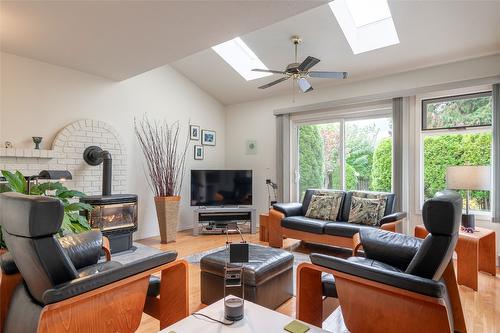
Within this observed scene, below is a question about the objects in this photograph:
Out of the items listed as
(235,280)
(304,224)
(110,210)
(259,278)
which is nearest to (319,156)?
(304,224)

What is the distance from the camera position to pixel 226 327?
144cm

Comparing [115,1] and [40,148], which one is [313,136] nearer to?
[115,1]

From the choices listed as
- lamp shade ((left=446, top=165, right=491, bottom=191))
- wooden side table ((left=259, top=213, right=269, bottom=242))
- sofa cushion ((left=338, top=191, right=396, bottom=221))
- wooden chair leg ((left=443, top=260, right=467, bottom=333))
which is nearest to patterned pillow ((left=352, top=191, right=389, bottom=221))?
sofa cushion ((left=338, top=191, right=396, bottom=221))

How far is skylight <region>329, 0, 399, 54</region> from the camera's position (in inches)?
137

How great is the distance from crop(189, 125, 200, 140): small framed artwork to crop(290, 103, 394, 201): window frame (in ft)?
5.93

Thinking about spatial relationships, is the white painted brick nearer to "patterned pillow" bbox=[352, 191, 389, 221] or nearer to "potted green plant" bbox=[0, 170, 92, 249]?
"potted green plant" bbox=[0, 170, 92, 249]

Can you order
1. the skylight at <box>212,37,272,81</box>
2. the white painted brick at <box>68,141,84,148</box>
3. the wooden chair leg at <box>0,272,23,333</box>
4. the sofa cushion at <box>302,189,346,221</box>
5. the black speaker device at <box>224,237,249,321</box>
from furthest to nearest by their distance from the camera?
1. the skylight at <box>212,37,272,81</box>
2. the sofa cushion at <box>302,189,346,221</box>
3. the white painted brick at <box>68,141,84,148</box>
4. the wooden chair leg at <box>0,272,23,333</box>
5. the black speaker device at <box>224,237,249,321</box>

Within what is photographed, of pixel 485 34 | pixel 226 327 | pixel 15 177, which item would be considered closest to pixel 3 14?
pixel 15 177

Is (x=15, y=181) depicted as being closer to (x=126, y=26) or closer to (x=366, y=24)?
(x=126, y=26)

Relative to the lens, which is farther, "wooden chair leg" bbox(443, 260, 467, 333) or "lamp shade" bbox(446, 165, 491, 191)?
"lamp shade" bbox(446, 165, 491, 191)

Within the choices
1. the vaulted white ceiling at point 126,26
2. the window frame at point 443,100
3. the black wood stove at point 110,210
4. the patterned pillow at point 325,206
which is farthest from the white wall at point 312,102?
the black wood stove at point 110,210

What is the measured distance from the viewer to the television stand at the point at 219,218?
5.04 metres

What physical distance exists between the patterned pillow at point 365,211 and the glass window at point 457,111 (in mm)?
1266

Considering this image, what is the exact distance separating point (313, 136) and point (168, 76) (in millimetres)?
2823
